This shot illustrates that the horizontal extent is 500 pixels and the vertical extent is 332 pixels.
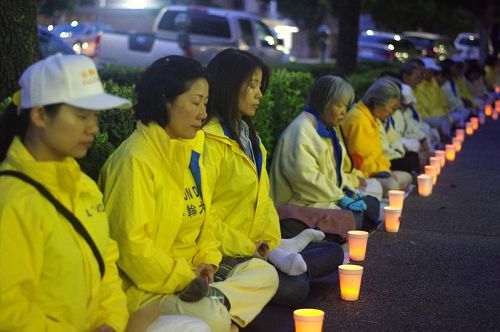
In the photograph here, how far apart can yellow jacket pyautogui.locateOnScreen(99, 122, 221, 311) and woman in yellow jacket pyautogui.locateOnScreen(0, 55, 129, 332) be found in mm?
659

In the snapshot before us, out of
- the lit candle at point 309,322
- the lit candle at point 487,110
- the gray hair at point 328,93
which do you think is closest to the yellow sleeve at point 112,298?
the lit candle at point 309,322

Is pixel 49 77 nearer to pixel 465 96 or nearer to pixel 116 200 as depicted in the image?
pixel 116 200

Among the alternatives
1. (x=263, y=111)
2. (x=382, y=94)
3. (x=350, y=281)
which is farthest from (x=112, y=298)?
(x=382, y=94)

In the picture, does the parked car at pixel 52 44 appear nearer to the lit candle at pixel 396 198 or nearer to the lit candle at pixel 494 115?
the lit candle at pixel 494 115

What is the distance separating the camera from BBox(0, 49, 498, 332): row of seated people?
4.14m

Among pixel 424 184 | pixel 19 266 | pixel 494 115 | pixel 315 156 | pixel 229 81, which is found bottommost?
pixel 494 115

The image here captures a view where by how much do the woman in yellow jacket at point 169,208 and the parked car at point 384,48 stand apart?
32.5 m

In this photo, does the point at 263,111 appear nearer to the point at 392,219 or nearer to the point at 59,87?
the point at 392,219

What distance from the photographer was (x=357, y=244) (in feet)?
25.8

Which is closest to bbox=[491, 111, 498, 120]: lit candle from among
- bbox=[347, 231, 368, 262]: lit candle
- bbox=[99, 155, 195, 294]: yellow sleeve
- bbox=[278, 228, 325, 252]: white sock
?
bbox=[347, 231, 368, 262]: lit candle

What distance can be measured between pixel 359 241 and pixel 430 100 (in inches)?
370

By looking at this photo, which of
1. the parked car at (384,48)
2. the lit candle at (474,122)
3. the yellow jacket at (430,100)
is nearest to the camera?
the yellow jacket at (430,100)

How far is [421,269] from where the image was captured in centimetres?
783

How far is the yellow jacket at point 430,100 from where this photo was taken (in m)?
16.4
